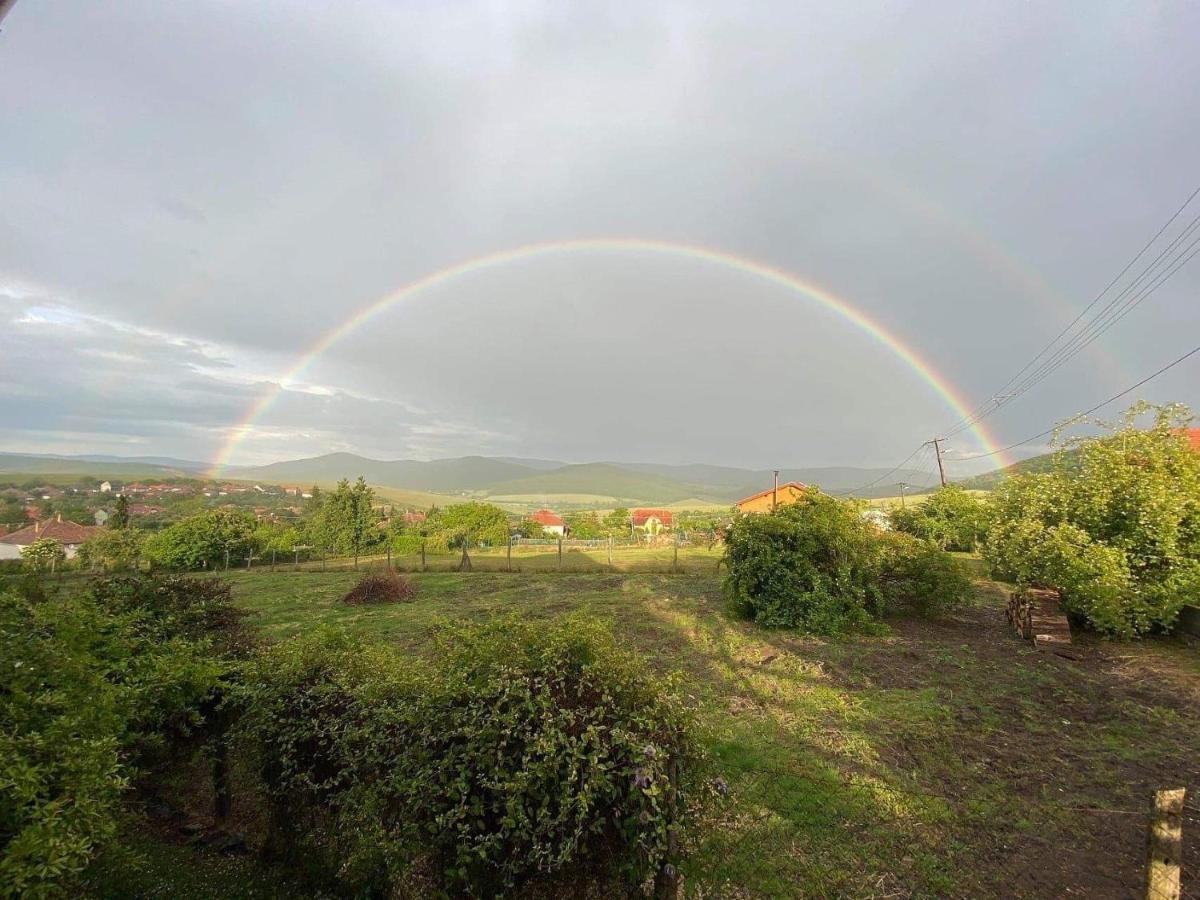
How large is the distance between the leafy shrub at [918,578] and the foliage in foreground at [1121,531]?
132 cm

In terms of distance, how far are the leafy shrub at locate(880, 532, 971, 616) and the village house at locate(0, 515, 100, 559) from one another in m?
70.2

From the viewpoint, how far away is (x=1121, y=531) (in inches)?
424

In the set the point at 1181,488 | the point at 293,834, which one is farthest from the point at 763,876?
the point at 1181,488

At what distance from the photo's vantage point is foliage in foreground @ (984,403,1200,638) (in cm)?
989

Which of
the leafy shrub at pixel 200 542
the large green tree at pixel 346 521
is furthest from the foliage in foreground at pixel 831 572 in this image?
the large green tree at pixel 346 521

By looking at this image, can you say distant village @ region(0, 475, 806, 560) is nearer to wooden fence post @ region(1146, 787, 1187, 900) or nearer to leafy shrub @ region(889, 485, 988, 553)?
leafy shrub @ region(889, 485, 988, 553)

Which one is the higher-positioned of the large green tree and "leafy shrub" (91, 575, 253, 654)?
"leafy shrub" (91, 575, 253, 654)

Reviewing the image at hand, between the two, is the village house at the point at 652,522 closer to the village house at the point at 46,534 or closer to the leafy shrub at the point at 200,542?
the leafy shrub at the point at 200,542

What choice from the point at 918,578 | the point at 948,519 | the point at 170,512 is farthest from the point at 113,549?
the point at 948,519

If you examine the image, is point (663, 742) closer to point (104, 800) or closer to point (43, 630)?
point (104, 800)

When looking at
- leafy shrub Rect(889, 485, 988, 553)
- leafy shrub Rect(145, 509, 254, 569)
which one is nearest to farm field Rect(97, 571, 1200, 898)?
leafy shrub Rect(889, 485, 988, 553)

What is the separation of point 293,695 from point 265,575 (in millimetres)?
28439

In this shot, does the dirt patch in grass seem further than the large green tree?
No

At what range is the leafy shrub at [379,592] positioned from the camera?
18.5 meters
